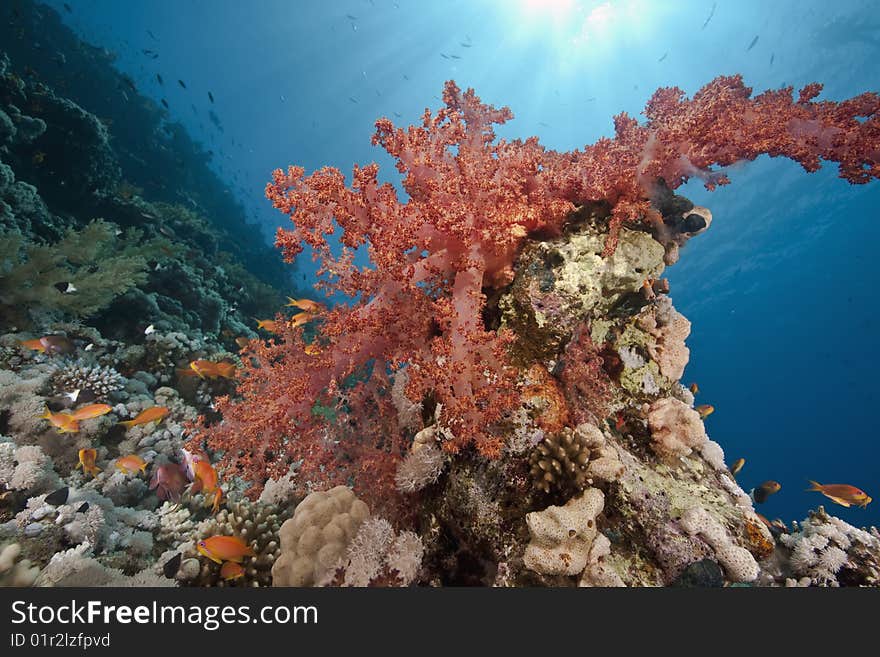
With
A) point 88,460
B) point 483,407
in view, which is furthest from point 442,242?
point 88,460

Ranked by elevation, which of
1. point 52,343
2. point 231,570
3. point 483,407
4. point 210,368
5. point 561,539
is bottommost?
point 561,539

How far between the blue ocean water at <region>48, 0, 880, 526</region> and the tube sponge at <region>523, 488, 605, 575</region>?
13.5 ft

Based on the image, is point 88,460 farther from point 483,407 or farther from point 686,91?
point 686,91

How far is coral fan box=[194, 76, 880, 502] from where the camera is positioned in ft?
9.91

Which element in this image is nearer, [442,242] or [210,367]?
[442,242]

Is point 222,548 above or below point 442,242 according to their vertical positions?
below

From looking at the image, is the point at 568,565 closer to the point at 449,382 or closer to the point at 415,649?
the point at 415,649

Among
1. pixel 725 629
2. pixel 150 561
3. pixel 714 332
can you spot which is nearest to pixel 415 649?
pixel 725 629

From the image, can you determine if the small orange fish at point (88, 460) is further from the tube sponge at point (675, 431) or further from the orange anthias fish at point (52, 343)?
the tube sponge at point (675, 431)

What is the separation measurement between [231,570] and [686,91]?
28.5 meters

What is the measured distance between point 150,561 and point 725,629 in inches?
232

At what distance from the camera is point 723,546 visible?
9.12 ft

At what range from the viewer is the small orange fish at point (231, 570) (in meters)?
3.91

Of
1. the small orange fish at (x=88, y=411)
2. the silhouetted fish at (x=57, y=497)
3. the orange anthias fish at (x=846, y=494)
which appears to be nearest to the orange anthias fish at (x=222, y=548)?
the silhouetted fish at (x=57, y=497)
